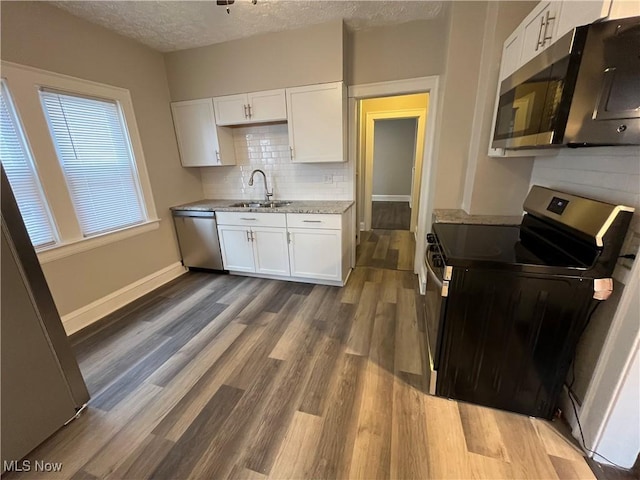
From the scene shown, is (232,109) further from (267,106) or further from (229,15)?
(229,15)

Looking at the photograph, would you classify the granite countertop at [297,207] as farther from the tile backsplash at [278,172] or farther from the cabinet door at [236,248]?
the cabinet door at [236,248]

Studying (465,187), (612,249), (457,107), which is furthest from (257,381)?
(457,107)

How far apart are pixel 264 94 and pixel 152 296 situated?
8.52 ft

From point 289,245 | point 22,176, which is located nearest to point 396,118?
point 289,245

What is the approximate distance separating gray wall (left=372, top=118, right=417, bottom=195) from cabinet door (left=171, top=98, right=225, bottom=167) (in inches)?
199

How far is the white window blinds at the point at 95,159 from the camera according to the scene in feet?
7.25

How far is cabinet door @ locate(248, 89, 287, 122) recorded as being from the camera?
2.80 metres

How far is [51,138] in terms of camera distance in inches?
83.2

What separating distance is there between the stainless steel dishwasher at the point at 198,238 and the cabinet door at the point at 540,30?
3.10 metres

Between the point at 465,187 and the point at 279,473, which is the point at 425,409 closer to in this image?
the point at 279,473

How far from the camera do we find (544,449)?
1.30 metres

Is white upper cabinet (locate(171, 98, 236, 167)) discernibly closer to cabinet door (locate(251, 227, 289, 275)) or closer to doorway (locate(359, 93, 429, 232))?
cabinet door (locate(251, 227, 289, 275))

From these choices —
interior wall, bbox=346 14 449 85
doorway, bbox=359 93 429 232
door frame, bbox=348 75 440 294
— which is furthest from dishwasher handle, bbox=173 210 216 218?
doorway, bbox=359 93 429 232

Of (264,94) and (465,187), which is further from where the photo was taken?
(264,94)
